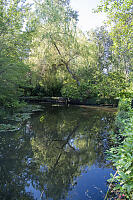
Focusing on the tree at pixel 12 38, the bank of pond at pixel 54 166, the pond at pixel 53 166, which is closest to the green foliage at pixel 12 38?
the tree at pixel 12 38

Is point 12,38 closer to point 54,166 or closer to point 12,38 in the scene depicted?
point 12,38

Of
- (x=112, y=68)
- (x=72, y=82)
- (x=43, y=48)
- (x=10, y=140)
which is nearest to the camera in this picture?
(x=10, y=140)

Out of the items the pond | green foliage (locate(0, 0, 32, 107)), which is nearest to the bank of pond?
the pond

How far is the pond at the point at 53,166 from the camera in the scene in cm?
312

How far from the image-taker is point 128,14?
7879 mm

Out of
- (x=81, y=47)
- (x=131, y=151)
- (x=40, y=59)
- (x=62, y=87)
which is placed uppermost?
(x=81, y=47)

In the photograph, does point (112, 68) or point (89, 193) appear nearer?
point (89, 193)

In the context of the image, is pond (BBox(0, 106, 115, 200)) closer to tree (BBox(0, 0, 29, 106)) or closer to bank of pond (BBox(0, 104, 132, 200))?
bank of pond (BBox(0, 104, 132, 200))

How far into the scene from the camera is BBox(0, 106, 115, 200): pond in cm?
312

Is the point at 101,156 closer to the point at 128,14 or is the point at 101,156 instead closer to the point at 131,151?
the point at 131,151

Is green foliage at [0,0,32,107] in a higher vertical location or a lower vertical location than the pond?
higher

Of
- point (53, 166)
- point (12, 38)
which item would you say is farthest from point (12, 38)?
point (53, 166)

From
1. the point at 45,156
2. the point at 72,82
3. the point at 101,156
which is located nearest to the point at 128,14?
the point at 101,156

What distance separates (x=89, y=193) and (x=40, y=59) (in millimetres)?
14502
